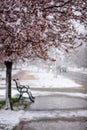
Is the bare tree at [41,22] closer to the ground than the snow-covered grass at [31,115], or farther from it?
farther from it

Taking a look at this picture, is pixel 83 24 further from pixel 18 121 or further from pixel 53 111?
pixel 53 111

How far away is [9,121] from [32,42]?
4405mm

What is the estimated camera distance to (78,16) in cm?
651

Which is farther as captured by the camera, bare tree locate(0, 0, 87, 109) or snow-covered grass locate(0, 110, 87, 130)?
snow-covered grass locate(0, 110, 87, 130)

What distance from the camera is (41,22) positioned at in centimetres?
680

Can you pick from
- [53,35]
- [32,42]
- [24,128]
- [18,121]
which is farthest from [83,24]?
[18,121]

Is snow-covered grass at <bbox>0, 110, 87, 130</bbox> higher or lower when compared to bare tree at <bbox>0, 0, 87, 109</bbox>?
lower

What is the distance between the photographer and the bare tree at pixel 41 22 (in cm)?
624

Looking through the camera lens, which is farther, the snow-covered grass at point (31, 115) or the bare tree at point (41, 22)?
the snow-covered grass at point (31, 115)

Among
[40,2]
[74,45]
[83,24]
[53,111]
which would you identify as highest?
[40,2]

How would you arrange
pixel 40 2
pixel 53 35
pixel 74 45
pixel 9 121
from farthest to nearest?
pixel 9 121 < pixel 74 45 < pixel 53 35 < pixel 40 2

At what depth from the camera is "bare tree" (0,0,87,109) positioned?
624cm

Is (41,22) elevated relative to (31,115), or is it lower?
elevated

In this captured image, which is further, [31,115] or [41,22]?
[31,115]
